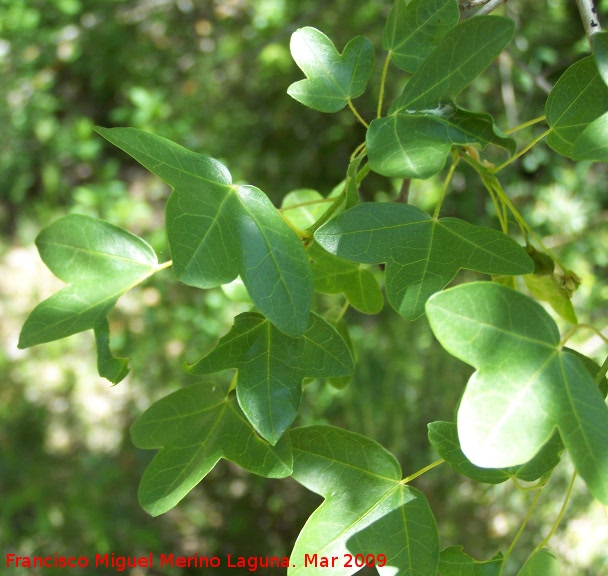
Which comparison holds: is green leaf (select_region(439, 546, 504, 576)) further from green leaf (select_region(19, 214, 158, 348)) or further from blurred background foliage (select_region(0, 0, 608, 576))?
blurred background foliage (select_region(0, 0, 608, 576))

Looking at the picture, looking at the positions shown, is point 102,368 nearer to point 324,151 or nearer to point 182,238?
point 182,238

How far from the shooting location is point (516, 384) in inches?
21.0

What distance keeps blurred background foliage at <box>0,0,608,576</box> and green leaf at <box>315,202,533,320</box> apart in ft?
4.10

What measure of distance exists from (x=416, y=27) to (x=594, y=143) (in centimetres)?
24

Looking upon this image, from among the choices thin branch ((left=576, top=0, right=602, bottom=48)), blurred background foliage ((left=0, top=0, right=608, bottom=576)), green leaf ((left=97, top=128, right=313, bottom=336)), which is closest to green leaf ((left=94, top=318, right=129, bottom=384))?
Answer: green leaf ((left=97, top=128, right=313, bottom=336))

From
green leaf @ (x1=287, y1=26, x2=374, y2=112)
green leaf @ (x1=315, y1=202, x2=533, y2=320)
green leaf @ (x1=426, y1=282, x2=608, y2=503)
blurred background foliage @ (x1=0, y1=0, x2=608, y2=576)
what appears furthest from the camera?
blurred background foliage @ (x1=0, y1=0, x2=608, y2=576)

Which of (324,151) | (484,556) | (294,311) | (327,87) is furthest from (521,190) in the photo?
(294,311)

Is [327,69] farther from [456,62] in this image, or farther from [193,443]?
[193,443]

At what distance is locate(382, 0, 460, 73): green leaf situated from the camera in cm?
68

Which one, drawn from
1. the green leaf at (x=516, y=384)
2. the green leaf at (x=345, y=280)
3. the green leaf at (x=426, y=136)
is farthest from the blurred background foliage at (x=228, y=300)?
the green leaf at (x=516, y=384)

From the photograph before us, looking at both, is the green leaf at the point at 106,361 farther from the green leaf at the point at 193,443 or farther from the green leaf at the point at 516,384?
the green leaf at the point at 516,384

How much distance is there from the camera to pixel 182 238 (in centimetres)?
60

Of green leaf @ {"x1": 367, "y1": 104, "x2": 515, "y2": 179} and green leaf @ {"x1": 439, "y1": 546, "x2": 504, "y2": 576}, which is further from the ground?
green leaf @ {"x1": 367, "y1": 104, "x2": 515, "y2": 179}

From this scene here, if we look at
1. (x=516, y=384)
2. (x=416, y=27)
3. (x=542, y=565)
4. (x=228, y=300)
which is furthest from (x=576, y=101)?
(x=228, y=300)
